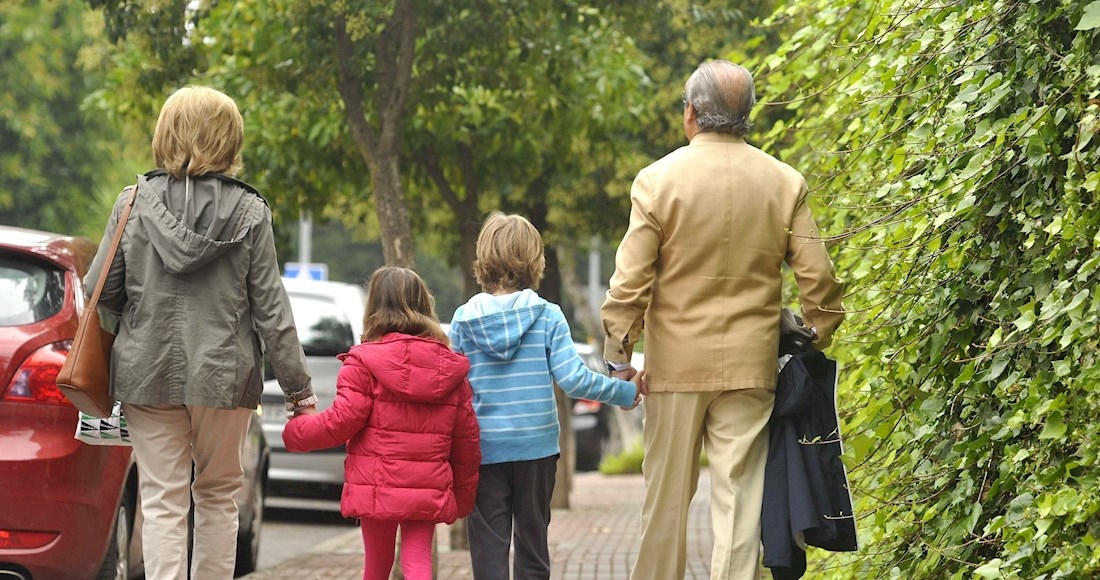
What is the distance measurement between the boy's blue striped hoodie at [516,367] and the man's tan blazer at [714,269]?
0.36m

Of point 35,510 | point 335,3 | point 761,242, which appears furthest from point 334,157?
point 761,242

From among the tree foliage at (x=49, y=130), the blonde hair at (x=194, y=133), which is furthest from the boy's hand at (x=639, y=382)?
the tree foliage at (x=49, y=130)

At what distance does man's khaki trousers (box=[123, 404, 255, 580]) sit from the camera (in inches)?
200

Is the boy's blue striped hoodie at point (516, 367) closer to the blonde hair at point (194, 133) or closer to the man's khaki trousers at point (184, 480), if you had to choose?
the man's khaki trousers at point (184, 480)

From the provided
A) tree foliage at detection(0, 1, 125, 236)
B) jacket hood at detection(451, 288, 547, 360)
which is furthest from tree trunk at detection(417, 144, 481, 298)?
tree foliage at detection(0, 1, 125, 236)

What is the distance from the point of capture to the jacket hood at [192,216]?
16.4ft

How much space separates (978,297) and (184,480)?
2638 mm

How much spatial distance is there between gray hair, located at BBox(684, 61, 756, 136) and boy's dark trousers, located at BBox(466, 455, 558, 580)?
1.35 meters

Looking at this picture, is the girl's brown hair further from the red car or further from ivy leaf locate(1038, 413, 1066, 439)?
ivy leaf locate(1038, 413, 1066, 439)

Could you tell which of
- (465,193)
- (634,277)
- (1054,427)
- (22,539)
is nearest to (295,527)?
(465,193)

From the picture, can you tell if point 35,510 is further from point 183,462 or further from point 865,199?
point 865,199

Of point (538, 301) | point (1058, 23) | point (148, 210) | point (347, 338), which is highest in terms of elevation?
point (1058, 23)

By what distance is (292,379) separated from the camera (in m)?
5.23

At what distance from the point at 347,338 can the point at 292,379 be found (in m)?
6.86
